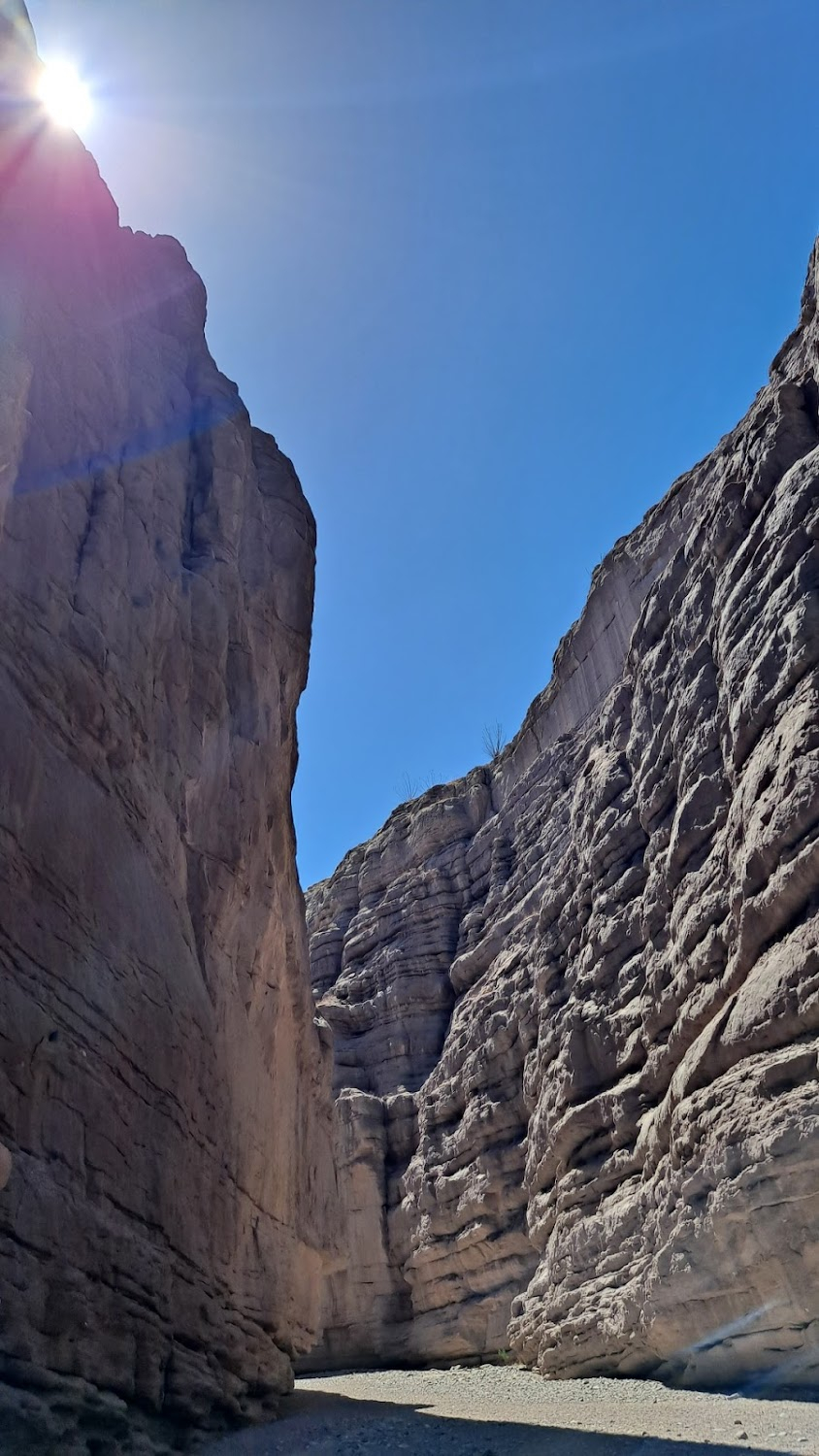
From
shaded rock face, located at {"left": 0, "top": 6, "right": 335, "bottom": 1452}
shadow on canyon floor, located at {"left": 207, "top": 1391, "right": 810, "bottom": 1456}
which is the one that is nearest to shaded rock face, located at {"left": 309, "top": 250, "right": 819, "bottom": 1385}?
shadow on canyon floor, located at {"left": 207, "top": 1391, "right": 810, "bottom": 1456}

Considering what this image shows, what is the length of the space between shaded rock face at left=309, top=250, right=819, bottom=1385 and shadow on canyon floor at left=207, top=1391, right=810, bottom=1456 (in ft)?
12.1

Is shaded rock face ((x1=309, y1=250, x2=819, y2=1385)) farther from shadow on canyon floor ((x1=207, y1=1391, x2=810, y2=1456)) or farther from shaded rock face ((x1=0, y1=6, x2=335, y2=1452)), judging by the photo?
shaded rock face ((x1=0, y1=6, x2=335, y2=1452))

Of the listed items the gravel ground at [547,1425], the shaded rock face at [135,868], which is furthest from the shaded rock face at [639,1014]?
the shaded rock face at [135,868]

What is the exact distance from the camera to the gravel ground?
1098 cm

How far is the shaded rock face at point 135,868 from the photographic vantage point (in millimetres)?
9078

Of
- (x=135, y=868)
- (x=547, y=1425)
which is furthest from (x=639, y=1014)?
(x=135, y=868)

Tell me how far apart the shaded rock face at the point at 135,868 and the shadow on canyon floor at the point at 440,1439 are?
2.37 ft

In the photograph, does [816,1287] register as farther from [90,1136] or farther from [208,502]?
[208,502]

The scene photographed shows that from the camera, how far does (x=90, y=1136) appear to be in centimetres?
969

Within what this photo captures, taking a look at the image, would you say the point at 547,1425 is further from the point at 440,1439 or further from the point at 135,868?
the point at 135,868

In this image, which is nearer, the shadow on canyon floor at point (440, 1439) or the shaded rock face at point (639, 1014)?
the shadow on canyon floor at point (440, 1439)

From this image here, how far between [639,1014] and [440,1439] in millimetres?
10655

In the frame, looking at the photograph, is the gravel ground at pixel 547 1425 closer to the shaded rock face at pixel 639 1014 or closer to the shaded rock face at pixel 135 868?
the shaded rock face at pixel 135 868

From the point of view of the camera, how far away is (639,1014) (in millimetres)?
21516
